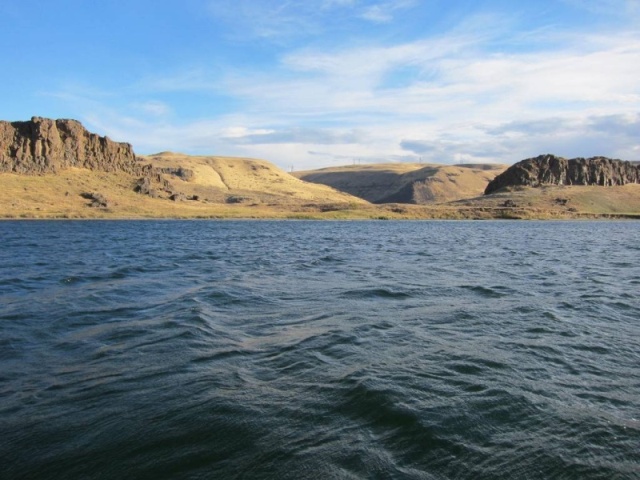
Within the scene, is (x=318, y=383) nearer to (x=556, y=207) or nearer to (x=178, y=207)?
(x=178, y=207)

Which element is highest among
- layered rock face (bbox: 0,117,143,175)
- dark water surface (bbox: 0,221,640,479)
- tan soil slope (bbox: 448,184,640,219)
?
layered rock face (bbox: 0,117,143,175)

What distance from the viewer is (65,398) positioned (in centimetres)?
955

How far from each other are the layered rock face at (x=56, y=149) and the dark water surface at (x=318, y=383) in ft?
498

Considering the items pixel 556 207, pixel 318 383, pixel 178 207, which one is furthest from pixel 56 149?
pixel 318 383

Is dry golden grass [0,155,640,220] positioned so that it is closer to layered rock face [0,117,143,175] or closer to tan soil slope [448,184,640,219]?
tan soil slope [448,184,640,219]

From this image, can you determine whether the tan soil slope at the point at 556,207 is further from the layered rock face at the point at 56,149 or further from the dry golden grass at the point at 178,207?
the layered rock face at the point at 56,149

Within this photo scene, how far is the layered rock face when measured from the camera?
152500 millimetres

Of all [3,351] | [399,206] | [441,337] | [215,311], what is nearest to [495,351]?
[441,337]

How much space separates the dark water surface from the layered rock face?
152m

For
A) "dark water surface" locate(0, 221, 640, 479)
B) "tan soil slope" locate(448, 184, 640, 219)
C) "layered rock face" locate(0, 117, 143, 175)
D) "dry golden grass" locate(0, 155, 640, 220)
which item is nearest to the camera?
"dark water surface" locate(0, 221, 640, 479)

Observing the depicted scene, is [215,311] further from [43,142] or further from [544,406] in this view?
[43,142]

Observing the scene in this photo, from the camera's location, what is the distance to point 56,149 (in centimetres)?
16088

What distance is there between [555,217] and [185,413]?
176 m

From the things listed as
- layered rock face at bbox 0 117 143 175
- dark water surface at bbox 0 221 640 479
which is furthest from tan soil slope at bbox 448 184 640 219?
dark water surface at bbox 0 221 640 479
